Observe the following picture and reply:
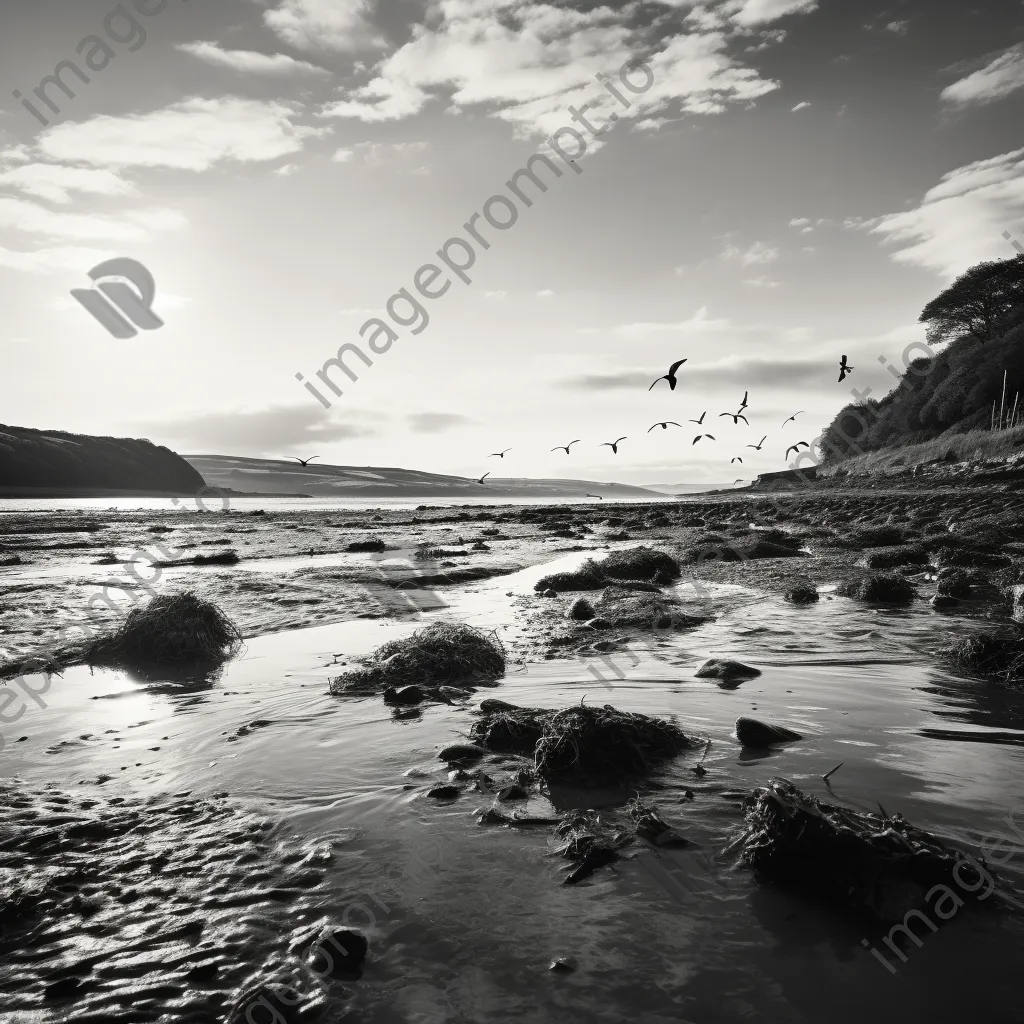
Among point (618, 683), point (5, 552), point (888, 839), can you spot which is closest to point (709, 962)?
point (888, 839)

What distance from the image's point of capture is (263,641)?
32.5ft

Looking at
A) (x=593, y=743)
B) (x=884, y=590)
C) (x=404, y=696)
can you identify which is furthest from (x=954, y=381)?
(x=593, y=743)

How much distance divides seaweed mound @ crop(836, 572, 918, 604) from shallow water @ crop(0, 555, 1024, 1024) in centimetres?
306

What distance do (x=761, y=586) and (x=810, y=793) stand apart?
34.0 feet

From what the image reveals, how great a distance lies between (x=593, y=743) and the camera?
15.4 ft

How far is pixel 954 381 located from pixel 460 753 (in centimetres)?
7186

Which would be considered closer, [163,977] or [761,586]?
[163,977]

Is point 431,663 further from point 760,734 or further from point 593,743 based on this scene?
point 760,734

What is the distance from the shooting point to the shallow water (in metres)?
2.52

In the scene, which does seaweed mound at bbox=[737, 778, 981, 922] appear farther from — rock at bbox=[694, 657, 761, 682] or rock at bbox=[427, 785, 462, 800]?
rock at bbox=[694, 657, 761, 682]

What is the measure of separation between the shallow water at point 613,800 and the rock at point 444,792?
14cm

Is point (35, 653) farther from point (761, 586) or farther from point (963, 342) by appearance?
point (963, 342)

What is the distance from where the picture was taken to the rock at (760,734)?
16.2ft

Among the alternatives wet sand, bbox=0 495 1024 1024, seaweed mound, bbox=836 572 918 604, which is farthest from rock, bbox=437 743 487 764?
Answer: seaweed mound, bbox=836 572 918 604
